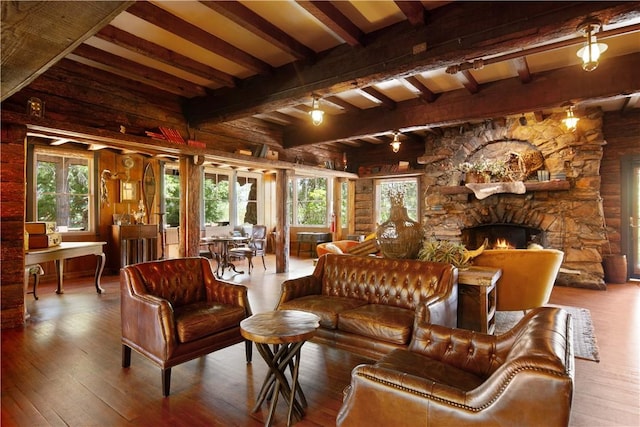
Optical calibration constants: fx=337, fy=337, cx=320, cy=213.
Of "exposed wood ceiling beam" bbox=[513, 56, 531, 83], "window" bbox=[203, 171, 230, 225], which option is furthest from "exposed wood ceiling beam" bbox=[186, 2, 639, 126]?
"window" bbox=[203, 171, 230, 225]

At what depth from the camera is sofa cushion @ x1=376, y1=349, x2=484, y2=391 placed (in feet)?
5.47

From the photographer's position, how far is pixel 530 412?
115 centimetres

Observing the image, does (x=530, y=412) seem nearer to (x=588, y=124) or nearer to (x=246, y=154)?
(x=246, y=154)

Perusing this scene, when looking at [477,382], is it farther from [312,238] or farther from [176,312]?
[312,238]

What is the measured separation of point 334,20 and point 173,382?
10.6ft

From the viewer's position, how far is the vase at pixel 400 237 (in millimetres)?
3461

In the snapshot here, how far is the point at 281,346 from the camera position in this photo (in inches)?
85.0

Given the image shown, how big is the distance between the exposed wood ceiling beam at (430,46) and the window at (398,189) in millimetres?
4908

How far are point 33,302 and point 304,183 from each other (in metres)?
6.98

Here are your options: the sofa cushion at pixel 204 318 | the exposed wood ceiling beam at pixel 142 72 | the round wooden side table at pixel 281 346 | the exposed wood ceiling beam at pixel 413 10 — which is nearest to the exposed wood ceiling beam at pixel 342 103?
the exposed wood ceiling beam at pixel 142 72

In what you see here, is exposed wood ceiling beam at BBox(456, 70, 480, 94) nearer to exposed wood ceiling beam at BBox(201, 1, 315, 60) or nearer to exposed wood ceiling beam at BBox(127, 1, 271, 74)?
exposed wood ceiling beam at BBox(201, 1, 315, 60)

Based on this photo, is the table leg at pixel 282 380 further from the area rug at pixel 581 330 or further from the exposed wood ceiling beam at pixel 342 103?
the exposed wood ceiling beam at pixel 342 103

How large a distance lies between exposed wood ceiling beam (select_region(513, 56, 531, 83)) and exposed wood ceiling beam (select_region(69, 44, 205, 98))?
13.2 ft

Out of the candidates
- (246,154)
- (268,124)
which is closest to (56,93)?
(246,154)
